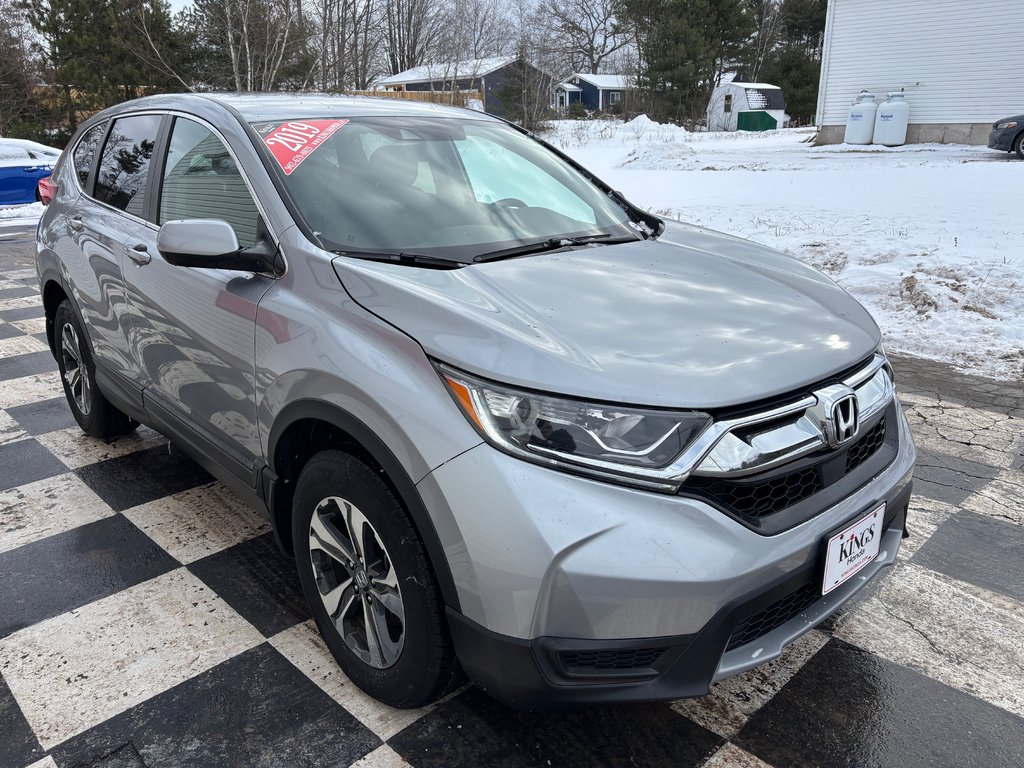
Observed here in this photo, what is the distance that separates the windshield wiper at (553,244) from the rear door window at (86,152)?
8.03ft

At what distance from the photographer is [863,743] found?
2.07 metres

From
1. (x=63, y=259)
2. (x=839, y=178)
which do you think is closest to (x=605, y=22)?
(x=839, y=178)

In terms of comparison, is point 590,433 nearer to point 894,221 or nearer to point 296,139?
point 296,139

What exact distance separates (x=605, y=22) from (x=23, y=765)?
58.0m

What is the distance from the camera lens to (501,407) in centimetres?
172

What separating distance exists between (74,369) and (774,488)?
3825 mm

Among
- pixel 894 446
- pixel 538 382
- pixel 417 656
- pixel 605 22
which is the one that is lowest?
pixel 417 656

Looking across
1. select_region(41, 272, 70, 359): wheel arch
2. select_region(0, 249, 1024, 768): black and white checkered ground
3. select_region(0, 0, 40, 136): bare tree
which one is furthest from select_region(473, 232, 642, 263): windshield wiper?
select_region(0, 0, 40, 136): bare tree

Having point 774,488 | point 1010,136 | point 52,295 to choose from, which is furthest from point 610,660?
point 1010,136

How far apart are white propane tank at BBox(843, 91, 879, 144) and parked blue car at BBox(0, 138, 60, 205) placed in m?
19.8

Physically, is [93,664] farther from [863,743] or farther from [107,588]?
[863,743]

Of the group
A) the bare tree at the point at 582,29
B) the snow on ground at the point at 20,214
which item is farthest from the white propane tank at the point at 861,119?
the bare tree at the point at 582,29

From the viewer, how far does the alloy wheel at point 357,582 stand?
2004 millimetres

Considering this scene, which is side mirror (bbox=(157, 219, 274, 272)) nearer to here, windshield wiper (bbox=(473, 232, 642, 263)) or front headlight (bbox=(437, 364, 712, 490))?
windshield wiper (bbox=(473, 232, 642, 263))
